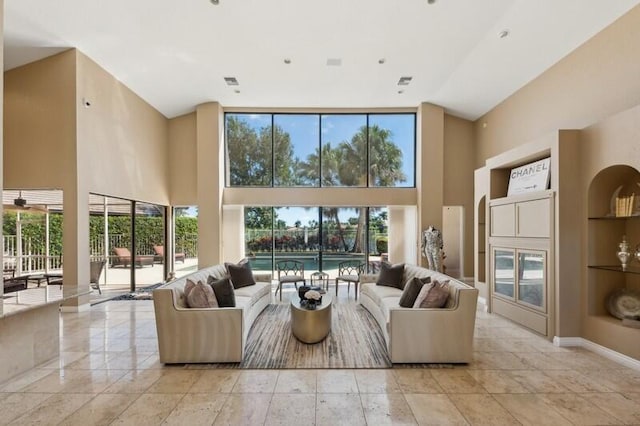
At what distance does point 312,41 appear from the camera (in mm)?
5551

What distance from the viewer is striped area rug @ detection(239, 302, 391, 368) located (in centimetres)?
359

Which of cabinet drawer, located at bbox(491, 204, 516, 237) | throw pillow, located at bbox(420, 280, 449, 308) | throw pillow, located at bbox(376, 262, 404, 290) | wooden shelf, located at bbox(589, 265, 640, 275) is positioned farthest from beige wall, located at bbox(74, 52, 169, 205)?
wooden shelf, located at bbox(589, 265, 640, 275)

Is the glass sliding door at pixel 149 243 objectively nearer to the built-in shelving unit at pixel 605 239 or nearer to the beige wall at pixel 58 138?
the beige wall at pixel 58 138

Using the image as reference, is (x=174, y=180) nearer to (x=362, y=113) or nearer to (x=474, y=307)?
(x=362, y=113)

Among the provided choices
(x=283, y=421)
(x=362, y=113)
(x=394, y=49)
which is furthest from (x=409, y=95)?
(x=283, y=421)

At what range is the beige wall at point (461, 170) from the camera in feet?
28.4

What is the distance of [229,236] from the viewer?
8680mm

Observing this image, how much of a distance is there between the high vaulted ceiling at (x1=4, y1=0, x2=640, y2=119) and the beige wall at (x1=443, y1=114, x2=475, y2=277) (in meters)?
1.23

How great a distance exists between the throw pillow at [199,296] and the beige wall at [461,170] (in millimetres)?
6886

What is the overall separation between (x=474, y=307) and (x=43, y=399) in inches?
172

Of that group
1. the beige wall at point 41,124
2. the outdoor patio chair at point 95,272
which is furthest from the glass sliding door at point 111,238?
the beige wall at point 41,124

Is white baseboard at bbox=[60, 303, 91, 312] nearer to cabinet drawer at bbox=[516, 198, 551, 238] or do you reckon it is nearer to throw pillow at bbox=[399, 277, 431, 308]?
throw pillow at bbox=[399, 277, 431, 308]

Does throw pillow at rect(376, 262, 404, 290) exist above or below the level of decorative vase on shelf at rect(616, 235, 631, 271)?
below

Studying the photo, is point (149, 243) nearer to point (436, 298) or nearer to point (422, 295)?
point (422, 295)
